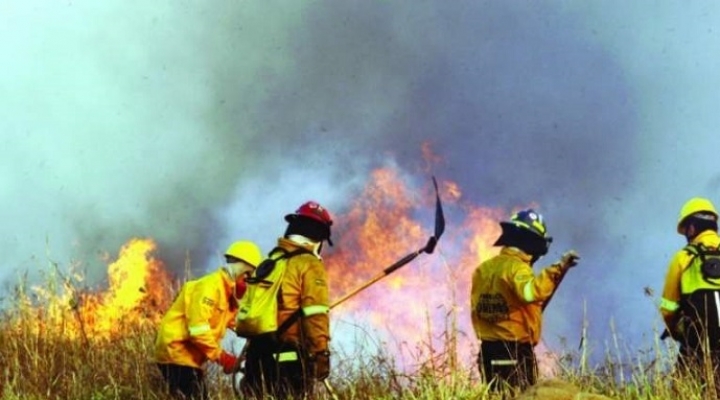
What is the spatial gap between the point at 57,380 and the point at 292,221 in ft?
11.7

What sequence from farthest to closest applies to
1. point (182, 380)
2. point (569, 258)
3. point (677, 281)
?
point (182, 380), point (677, 281), point (569, 258)

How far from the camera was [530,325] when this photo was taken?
7.52m

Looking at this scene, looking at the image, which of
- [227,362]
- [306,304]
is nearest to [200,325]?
[227,362]

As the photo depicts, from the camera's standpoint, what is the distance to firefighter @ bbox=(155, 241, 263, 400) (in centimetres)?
811

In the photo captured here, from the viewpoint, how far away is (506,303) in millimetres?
7535

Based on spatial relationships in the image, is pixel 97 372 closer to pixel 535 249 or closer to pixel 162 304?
pixel 162 304

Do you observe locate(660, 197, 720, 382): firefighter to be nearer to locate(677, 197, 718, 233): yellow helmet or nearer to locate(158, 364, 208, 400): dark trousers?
locate(677, 197, 718, 233): yellow helmet

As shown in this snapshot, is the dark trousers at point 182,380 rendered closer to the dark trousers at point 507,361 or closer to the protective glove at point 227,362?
the protective glove at point 227,362

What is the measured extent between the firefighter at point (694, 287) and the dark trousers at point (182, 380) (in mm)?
4383

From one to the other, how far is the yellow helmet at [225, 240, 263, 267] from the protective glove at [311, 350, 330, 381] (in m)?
1.60

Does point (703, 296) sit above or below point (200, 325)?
below

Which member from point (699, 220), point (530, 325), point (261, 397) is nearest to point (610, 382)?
point (530, 325)

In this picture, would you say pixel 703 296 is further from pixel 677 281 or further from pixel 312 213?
pixel 312 213

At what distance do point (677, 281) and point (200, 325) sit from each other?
14.5 feet
